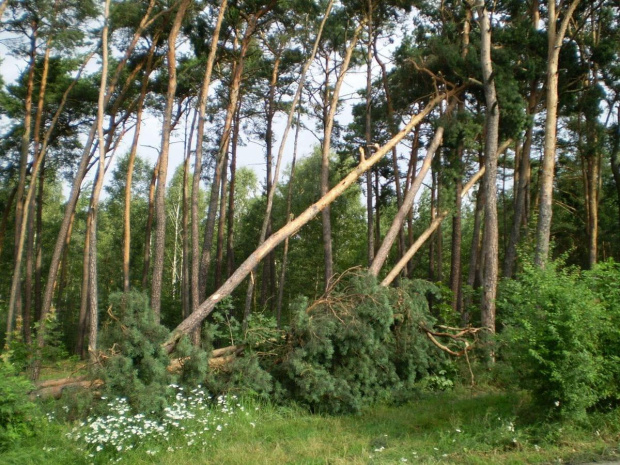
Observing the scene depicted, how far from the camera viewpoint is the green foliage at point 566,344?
739 centimetres

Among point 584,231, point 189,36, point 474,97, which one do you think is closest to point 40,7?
point 189,36

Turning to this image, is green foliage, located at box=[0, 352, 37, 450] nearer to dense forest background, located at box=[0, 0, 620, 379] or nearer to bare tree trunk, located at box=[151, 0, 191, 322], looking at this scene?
dense forest background, located at box=[0, 0, 620, 379]

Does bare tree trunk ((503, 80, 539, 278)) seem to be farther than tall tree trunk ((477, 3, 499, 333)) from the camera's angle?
Yes

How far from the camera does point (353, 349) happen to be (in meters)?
10.3

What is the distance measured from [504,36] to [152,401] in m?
14.5

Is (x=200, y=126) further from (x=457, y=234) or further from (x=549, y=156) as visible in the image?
(x=549, y=156)

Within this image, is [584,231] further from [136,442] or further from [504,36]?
[136,442]

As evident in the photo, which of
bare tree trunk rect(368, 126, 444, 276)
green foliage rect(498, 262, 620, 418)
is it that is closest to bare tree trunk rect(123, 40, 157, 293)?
bare tree trunk rect(368, 126, 444, 276)

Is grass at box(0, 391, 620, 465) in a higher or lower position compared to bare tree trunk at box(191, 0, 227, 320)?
lower

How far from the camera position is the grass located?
6.77 meters

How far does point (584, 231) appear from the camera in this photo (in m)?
26.2

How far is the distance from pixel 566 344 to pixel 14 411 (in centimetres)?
725

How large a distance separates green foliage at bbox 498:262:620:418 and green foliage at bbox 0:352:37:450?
21.7 feet

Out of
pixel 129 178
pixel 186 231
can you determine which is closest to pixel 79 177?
pixel 129 178
